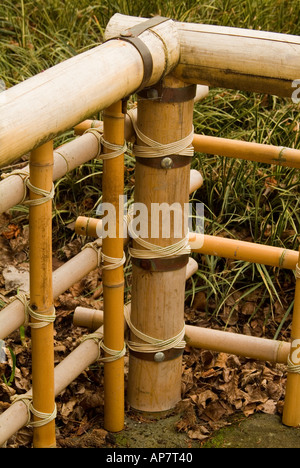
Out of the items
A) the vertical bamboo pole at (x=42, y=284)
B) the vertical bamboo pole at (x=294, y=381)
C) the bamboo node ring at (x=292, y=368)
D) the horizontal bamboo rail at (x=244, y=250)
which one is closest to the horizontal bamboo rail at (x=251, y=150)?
the horizontal bamboo rail at (x=244, y=250)

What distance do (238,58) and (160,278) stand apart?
2.46 ft

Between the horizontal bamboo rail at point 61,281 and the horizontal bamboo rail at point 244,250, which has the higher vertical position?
the horizontal bamboo rail at point 61,281

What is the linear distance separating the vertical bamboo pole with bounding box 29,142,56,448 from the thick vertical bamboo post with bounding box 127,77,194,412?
489mm

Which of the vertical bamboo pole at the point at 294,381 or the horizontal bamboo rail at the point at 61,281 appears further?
the vertical bamboo pole at the point at 294,381

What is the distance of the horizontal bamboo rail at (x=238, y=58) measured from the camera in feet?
7.43

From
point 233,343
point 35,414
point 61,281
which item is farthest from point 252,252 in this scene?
point 35,414

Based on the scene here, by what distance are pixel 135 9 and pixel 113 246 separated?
2396mm

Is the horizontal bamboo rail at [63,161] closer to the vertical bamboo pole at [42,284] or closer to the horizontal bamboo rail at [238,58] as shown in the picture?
the vertical bamboo pole at [42,284]

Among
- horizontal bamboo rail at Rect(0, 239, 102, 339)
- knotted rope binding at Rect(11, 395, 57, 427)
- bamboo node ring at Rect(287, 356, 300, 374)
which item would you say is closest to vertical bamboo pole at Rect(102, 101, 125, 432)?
horizontal bamboo rail at Rect(0, 239, 102, 339)

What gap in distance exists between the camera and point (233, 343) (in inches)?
Result: 112

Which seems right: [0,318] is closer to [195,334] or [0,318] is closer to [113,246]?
[113,246]

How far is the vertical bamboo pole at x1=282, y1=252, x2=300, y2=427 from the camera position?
8.68ft

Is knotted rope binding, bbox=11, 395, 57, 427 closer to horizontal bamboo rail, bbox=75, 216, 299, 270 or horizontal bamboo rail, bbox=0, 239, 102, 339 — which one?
horizontal bamboo rail, bbox=0, 239, 102, 339

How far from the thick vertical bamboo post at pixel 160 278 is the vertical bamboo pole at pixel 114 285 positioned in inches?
4.6
